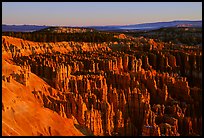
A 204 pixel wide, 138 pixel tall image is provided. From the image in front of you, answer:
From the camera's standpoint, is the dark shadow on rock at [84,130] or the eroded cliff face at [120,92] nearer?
the dark shadow on rock at [84,130]

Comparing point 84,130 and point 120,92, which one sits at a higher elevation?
point 120,92

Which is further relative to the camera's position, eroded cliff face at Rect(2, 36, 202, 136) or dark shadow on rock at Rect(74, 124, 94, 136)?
eroded cliff face at Rect(2, 36, 202, 136)

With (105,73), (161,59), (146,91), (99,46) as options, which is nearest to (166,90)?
(146,91)

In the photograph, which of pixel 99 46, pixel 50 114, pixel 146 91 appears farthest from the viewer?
pixel 99 46

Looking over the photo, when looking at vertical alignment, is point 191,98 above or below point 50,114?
below

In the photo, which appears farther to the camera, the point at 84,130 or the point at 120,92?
the point at 120,92

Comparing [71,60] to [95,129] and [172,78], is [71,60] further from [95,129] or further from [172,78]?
[95,129]

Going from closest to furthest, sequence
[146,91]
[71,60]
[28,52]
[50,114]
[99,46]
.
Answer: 1. [50,114]
2. [146,91]
3. [71,60]
4. [28,52]
5. [99,46]

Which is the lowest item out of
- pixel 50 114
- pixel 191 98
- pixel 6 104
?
pixel 191 98
